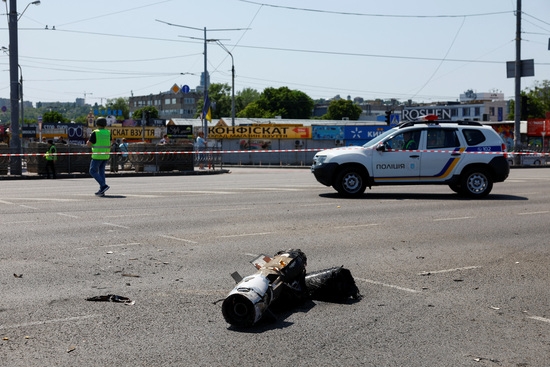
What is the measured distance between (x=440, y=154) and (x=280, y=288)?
39.6 ft

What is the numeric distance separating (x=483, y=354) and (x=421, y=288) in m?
2.22

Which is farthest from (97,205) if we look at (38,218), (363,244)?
(363,244)

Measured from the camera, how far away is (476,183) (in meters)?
18.0

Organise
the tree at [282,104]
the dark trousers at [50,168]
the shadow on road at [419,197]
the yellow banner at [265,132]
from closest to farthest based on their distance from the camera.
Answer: the shadow on road at [419,197]
the dark trousers at [50,168]
the yellow banner at [265,132]
the tree at [282,104]

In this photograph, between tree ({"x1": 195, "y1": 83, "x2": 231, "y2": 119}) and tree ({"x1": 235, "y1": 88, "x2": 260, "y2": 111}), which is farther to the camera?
tree ({"x1": 235, "y1": 88, "x2": 260, "y2": 111})

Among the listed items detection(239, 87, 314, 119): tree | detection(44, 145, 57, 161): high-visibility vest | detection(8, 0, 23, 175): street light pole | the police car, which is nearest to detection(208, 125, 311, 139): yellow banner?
detection(8, 0, 23, 175): street light pole

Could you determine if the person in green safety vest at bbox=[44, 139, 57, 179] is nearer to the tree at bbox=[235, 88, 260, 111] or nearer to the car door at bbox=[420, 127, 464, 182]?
the car door at bbox=[420, 127, 464, 182]

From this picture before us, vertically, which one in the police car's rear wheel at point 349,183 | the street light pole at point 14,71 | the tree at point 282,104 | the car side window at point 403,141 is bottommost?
the police car's rear wheel at point 349,183

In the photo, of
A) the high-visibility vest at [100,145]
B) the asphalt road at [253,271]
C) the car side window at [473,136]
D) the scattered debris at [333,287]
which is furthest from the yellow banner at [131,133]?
the scattered debris at [333,287]

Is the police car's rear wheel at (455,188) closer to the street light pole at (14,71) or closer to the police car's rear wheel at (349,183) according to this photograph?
the police car's rear wheel at (349,183)

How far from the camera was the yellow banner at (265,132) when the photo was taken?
2451 inches

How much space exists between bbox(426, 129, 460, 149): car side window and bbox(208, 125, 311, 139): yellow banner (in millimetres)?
43888

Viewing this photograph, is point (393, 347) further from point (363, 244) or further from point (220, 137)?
point (220, 137)

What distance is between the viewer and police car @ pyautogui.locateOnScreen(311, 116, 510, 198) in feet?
58.6
